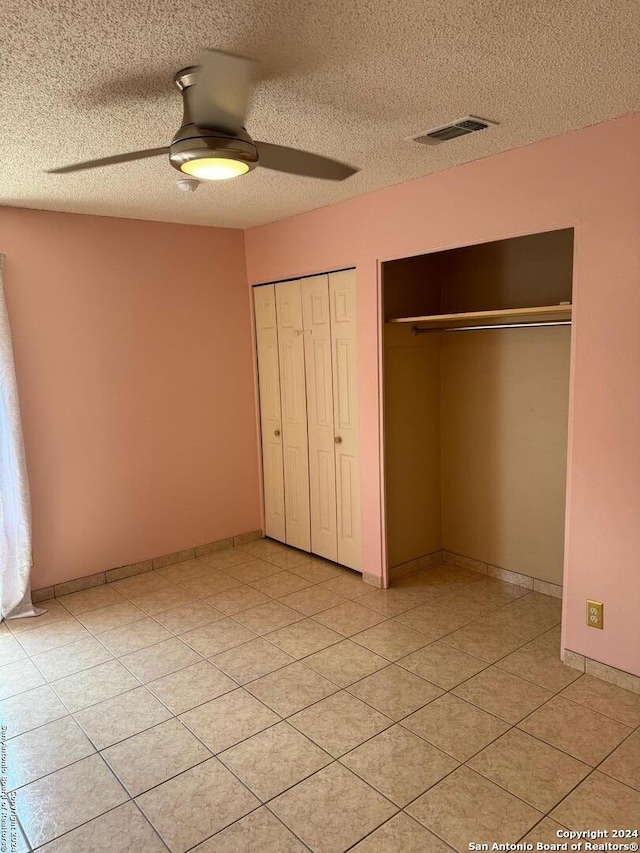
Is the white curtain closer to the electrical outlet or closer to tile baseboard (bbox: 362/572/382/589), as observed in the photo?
tile baseboard (bbox: 362/572/382/589)

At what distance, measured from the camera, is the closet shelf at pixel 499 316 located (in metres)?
3.11

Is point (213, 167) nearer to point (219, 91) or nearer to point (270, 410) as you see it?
point (219, 91)

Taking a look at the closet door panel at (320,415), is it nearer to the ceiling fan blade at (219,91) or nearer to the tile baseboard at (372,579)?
the tile baseboard at (372,579)

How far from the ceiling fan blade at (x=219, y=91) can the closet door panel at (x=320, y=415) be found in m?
2.14

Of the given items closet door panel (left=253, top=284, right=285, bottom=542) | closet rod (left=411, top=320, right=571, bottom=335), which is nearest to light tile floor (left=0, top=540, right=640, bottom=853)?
closet door panel (left=253, top=284, right=285, bottom=542)


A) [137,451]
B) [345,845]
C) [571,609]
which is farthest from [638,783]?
[137,451]

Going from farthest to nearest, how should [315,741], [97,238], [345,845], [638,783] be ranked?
1. [97,238]
2. [315,741]
3. [638,783]
4. [345,845]

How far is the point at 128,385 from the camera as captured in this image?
13.8ft

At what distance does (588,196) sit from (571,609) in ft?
6.13

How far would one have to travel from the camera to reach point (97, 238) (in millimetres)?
3990

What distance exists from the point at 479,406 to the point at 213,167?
102 inches

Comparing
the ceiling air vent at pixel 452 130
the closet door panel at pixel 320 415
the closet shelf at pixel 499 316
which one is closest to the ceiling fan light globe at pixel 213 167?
the ceiling air vent at pixel 452 130

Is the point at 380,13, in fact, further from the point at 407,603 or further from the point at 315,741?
the point at 407,603

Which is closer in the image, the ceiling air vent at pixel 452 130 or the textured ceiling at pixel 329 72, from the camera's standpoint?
the textured ceiling at pixel 329 72
